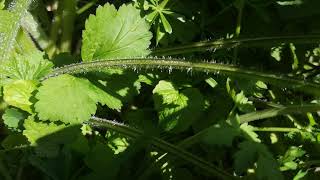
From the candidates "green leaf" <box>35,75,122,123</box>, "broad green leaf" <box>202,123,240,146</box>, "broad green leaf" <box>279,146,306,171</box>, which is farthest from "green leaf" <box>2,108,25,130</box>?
"broad green leaf" <box>279,146,306,171</box>

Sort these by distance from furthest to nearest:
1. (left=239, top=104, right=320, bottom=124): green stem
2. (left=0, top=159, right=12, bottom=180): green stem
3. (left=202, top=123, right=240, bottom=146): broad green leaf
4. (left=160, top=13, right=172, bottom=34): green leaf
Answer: (left=160, top=13, right=172, bottom=34): green leaf
(left=0, top=159, right=12, bottom=180): green stem
(left=239, top=104, right=320, bottom=124): green stem
(left=202, top=123, right=240, bottom=146): broad green leaf

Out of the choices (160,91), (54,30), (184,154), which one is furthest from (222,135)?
(54,30)

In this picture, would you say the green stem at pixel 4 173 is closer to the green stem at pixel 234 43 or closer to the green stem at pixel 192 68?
the green stem at pixel 192 68

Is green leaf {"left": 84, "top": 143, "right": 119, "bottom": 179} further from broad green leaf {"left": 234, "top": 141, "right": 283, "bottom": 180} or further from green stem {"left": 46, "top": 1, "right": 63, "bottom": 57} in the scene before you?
green stem {"left": 46, "top": 1, "right": 63, "bottom": 57}

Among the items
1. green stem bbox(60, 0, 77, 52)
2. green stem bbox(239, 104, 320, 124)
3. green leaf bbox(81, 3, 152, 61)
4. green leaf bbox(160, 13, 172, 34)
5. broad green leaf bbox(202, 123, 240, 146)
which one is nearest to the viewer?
broad green leaf bbox(202, 123, 240, 146)

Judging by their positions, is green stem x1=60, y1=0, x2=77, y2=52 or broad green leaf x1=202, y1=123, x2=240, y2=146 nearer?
broad green leaf x1=202, y1=123, x2=240, y2=146

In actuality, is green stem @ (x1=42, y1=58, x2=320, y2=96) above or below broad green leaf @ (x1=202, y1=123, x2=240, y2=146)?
above

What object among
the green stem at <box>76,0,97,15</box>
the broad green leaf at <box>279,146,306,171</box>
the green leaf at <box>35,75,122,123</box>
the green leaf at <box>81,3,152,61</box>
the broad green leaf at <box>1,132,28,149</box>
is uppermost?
the green stem at <box>76,0,97,15</box>
